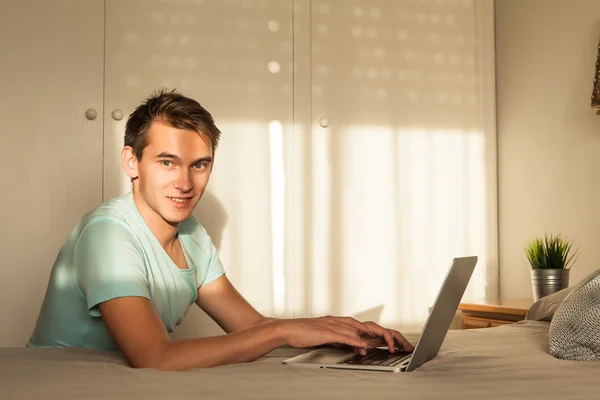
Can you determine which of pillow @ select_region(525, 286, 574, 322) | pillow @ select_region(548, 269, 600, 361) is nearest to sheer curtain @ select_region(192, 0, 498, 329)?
pillow @ select_region(525, 286, 574, 322)

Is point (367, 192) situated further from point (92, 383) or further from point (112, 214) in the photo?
point (92, 383)

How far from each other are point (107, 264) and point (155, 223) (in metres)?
0.29

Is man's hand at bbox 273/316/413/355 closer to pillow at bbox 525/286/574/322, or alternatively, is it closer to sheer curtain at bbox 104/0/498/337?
pillow at bbox 525/286/574/322

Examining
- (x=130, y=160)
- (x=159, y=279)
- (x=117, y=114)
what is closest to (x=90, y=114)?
(x=117, y=114)

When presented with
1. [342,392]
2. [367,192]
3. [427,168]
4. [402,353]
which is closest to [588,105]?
[427,168]

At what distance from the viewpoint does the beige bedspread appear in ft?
3.20

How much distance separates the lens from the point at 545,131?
302 centimetres

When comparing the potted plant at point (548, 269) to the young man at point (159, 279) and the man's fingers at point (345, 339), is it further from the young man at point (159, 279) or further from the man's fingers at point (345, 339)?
the man's fingers at point (345, 339)

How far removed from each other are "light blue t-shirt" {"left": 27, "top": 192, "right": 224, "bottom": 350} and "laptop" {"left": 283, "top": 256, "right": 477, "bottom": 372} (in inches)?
14.5

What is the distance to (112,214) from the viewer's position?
159 cm

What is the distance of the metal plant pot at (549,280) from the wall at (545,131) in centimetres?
24

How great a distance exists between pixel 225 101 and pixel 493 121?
1.20 metres

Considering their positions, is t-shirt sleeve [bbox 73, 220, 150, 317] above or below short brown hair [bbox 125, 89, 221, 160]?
below

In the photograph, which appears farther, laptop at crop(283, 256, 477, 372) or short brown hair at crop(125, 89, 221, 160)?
short brown hair at crop(125, 89, 221, 160)
